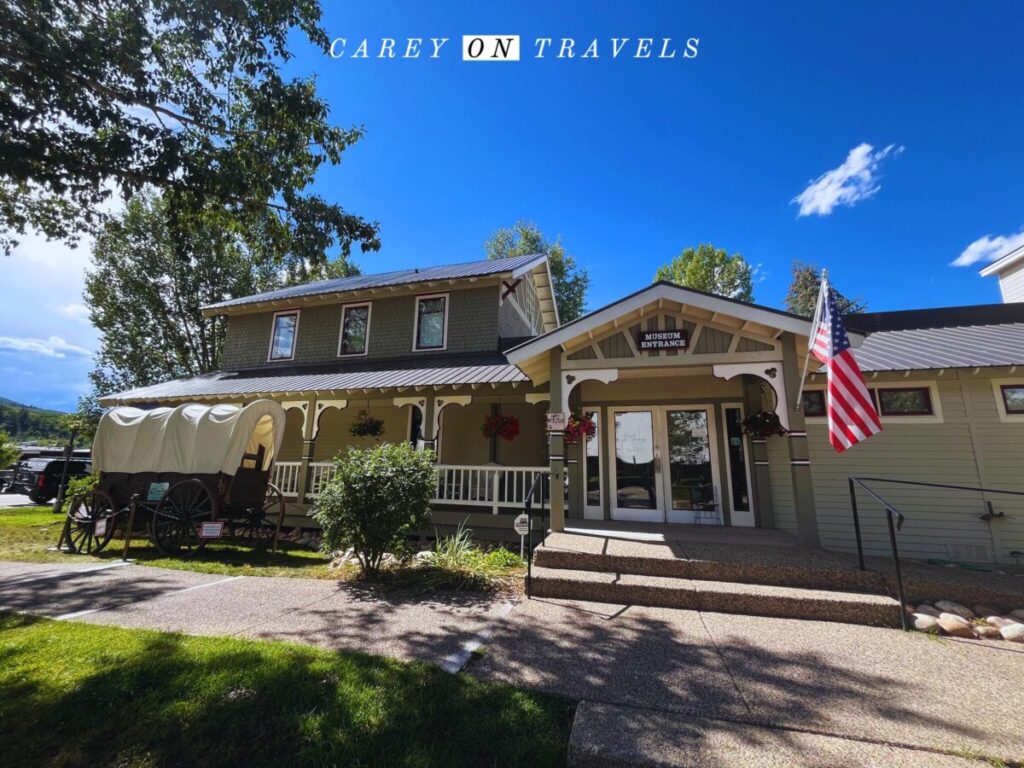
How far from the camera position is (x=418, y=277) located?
41.3 ft

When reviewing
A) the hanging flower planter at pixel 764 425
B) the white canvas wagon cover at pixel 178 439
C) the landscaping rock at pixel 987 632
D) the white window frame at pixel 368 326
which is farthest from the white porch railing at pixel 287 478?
the landscaping rock at pixel 987 632

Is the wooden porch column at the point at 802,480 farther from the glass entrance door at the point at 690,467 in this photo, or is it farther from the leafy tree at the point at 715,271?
the leafy tree at the point at 715,271

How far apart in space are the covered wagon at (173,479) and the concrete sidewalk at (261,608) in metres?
1.24

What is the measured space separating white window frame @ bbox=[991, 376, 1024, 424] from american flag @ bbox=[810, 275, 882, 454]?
366 centimetres

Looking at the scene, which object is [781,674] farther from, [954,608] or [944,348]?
[944,348]

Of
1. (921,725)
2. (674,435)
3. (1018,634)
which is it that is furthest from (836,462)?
(921,725)

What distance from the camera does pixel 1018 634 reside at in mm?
4051

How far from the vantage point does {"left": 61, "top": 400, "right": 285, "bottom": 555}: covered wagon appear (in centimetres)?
730

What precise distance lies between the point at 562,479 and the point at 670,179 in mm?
10589

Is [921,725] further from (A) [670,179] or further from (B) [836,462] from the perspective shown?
(A) [670,179]

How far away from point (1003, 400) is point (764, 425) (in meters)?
3.46

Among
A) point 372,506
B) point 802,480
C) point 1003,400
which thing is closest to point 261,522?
point 372,506

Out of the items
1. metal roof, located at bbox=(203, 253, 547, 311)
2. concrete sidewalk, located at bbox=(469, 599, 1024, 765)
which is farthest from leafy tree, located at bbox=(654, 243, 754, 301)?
concrete sidewalk, located at bbox=(469, 599, 1024, 765)

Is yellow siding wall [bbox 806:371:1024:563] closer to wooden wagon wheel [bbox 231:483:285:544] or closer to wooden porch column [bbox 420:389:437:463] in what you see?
wooden porch column [bbox 420:389:437:463]
